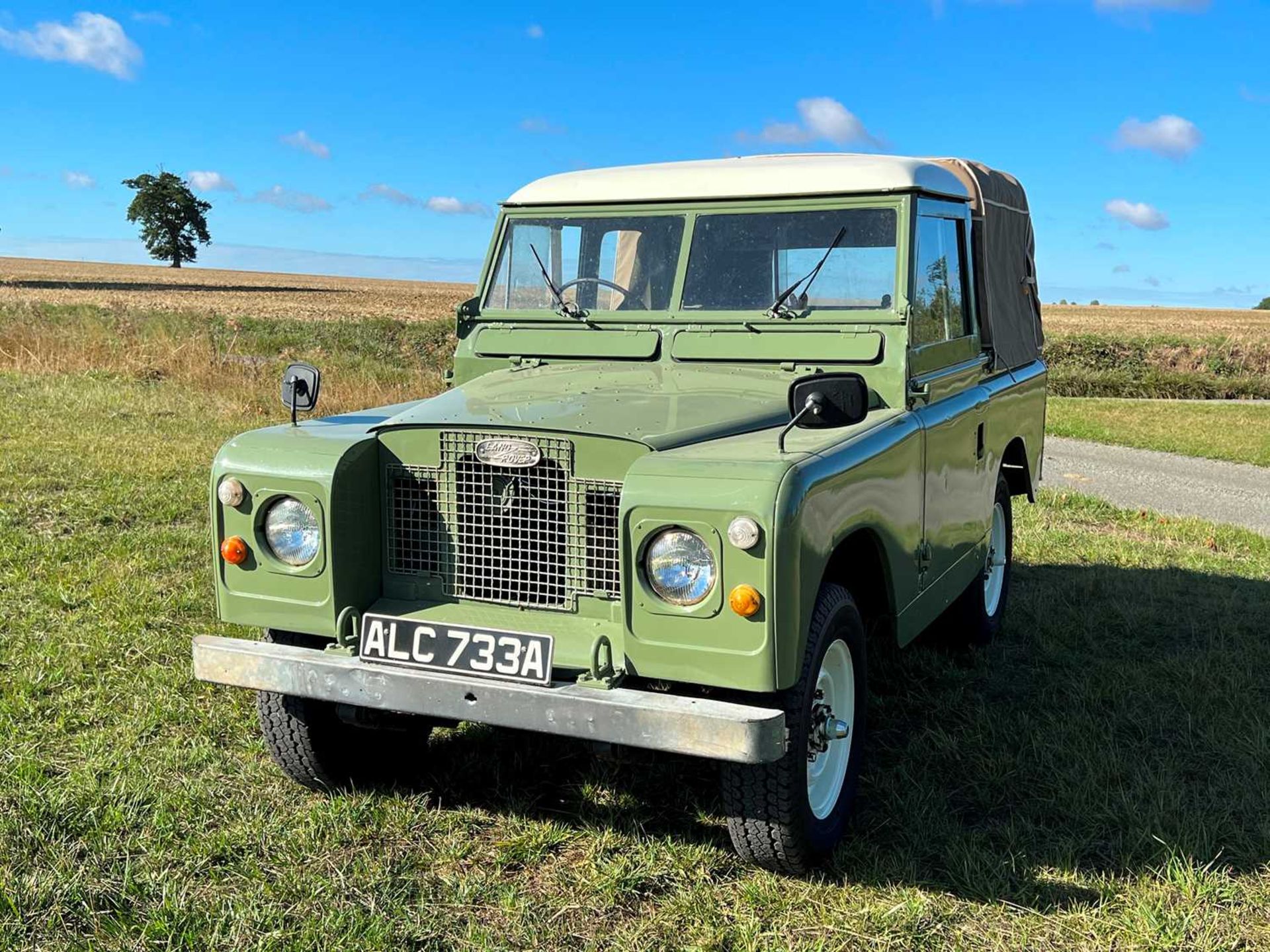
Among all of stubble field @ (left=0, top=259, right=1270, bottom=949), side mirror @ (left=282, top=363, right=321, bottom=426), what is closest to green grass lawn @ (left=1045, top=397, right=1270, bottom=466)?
stubble field @ (left=0, top=259, right=1270, bottom=949)

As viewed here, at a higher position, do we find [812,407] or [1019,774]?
[812,407]

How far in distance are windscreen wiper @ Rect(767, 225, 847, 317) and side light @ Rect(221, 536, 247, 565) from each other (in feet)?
6.81

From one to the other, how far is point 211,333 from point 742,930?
16665 mm

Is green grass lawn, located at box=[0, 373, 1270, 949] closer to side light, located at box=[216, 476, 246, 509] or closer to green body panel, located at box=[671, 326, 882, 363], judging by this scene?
side light, located at box=[216, 476, 246, 509]

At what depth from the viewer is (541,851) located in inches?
137

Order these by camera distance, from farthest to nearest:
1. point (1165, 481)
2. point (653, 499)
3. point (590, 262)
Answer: point (1165, 481) < point (590, 262) < point (653, 499)

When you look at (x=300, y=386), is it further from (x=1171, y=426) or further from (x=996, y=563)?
(x=1171, y=426)

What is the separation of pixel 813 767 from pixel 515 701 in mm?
1025

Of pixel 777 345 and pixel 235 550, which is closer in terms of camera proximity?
pixel 235 550

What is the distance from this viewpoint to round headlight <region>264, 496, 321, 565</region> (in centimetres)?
338

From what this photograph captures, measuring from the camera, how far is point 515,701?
297 cm

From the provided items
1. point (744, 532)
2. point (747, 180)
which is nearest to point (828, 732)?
point (744, 532)

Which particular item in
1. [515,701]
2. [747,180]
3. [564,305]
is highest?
[747,180]

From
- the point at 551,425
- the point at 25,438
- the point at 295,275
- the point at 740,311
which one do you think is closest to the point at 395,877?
the point at 551,425
